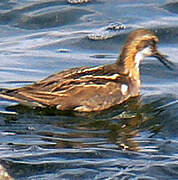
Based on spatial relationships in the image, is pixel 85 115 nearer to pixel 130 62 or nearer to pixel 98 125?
pixel 98 125

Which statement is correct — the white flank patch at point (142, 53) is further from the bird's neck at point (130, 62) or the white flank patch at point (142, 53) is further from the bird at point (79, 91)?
the bird at point (79, 91)

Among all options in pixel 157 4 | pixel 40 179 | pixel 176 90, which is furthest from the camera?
pixel 157 4

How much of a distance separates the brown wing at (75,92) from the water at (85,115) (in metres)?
0.14

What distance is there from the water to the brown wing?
0.14m

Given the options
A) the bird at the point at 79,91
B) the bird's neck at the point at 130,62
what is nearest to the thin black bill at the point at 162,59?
the bird's neck at the point at 130,62

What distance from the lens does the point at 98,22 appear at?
16.6 m

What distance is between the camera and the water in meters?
8.59

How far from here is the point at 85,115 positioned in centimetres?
1094

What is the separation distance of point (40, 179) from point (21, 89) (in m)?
3.00

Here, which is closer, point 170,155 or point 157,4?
point 170,155

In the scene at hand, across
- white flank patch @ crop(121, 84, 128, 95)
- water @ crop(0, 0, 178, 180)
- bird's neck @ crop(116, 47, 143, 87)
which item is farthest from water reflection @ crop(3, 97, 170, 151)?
bird's neck @ crop(116, 47, 143, 87)

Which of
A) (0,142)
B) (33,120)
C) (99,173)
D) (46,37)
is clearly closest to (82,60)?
(46,37)

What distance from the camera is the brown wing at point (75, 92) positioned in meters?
10.9

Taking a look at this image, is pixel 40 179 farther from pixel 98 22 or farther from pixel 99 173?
pixel 98 22
